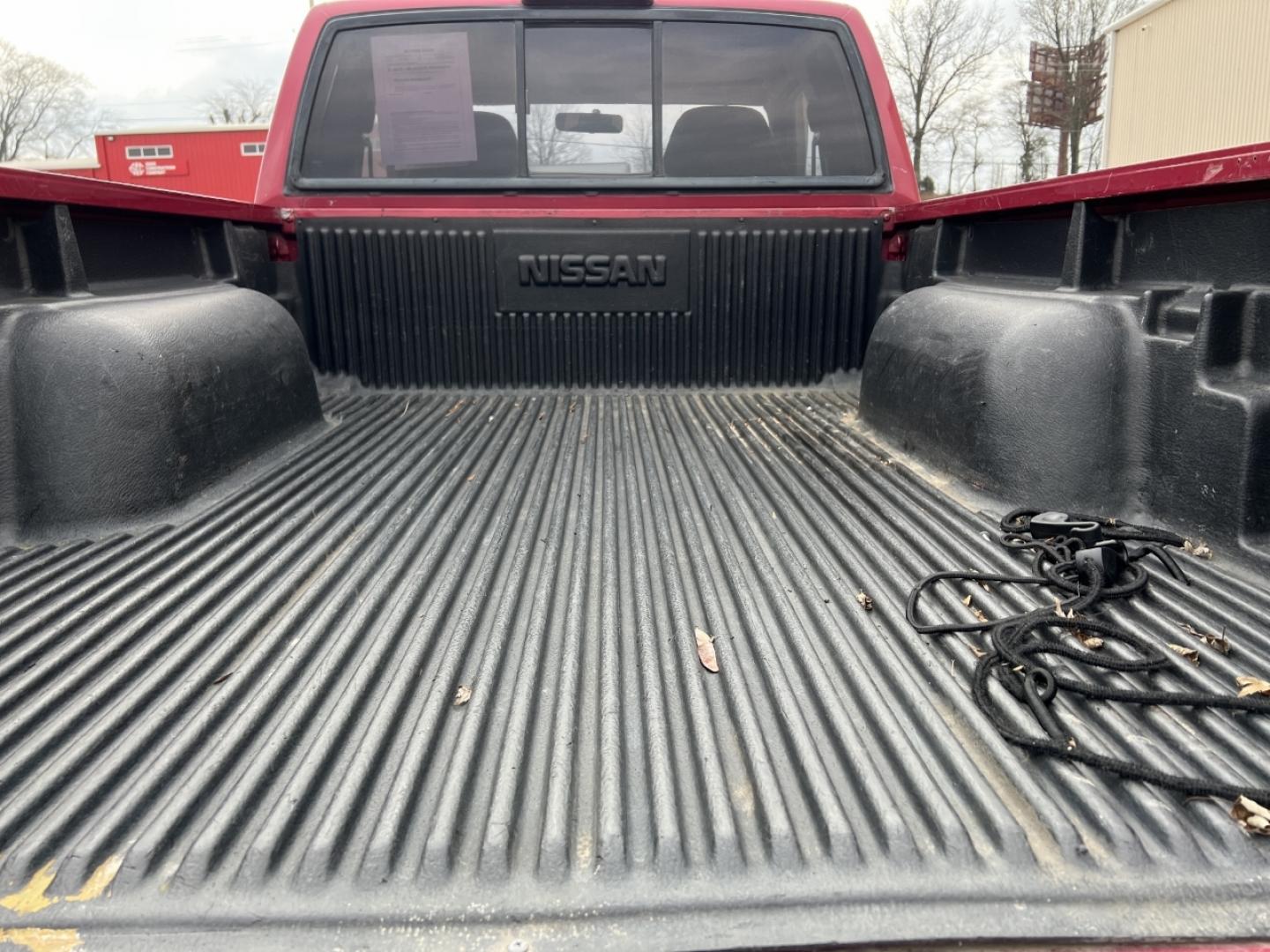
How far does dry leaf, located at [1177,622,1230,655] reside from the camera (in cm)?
137

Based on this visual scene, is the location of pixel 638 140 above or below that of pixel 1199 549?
above

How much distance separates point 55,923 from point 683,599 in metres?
1.00

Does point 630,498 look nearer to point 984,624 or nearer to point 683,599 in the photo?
point 683,599

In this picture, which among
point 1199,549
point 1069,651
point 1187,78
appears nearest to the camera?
point 1069,651

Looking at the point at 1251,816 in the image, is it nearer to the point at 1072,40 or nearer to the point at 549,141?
the point at 549,141

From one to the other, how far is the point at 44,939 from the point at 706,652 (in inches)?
35.8

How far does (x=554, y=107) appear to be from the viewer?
3.01 metres

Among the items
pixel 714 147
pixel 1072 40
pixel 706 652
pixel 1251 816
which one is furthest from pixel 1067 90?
pixel 1251 816

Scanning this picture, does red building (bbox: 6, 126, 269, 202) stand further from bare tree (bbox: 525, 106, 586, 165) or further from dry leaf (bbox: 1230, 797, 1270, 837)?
dry leaf (bbox: 1230, 797, 1270, 837)

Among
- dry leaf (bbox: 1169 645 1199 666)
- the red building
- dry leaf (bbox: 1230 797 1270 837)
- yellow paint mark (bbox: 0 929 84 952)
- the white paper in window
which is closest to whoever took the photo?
yellow paint mark (bbox: 0 929 84 952)

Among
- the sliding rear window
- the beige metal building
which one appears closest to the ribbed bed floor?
the sliding rear window

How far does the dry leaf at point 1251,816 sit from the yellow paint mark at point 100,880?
128 centimetres

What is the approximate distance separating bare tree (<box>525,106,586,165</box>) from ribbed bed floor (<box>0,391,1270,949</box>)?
1.54m

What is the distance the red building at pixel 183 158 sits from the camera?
1995cm
